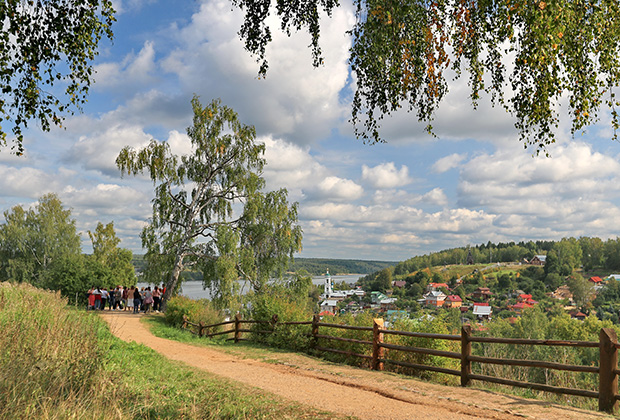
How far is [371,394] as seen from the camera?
8.95m

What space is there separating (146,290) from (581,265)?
13778 cm

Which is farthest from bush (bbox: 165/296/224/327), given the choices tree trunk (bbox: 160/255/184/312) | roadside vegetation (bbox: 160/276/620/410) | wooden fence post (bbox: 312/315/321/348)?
wooden fence post (bbox: 312/315/321/348)

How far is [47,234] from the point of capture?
5081cm

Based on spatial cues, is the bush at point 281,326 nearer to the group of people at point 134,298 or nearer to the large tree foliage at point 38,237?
the group of people at point 134,298

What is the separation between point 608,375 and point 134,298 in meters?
24.6

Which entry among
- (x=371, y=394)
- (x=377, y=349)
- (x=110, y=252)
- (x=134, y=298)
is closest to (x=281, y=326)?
(x=377, y=349)

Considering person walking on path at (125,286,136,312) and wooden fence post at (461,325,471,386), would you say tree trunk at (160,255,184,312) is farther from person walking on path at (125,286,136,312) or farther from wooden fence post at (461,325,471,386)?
wooden fence post at (461,325,471,386)

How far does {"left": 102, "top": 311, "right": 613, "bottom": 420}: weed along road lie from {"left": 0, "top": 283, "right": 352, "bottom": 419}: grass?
0.84 metres

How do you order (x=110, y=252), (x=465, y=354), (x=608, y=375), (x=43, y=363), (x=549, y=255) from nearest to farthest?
(x=43, y=363)
(x=608, y=375)
(x=465, y=354)
(x=110, y=252)
(x=549, y=255)

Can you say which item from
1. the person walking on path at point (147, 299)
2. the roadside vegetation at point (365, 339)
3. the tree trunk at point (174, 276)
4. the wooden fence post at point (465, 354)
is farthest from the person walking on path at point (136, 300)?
the wooden fence post at point (465, 354)

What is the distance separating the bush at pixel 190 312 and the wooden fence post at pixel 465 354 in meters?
15.3

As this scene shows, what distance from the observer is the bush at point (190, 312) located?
22.8 m

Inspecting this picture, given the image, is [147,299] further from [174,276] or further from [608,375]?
[608,375]

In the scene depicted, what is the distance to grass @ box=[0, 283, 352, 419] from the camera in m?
5.06
